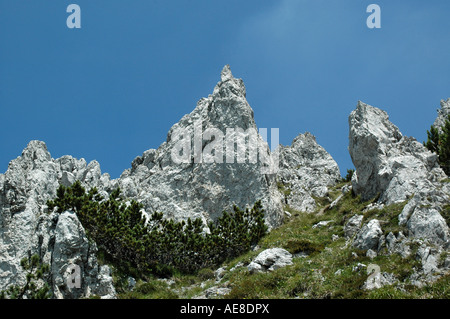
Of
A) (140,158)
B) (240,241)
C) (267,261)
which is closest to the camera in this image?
(267,261)

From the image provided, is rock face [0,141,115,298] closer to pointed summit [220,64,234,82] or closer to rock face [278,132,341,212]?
pointed summit [220,64,234,82]

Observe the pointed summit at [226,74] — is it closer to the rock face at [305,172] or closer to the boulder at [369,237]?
the rock face at [305,172]

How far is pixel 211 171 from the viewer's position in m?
46.5

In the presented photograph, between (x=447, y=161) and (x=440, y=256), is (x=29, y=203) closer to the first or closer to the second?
(x=440, y=256)

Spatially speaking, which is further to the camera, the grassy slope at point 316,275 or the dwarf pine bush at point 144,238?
the dwarf pine bush at point 144,238

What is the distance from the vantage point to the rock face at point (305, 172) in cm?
5503

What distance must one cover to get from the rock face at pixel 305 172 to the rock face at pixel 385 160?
10.7 meters

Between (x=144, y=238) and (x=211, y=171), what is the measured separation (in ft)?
51.0

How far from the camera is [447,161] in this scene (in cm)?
4291

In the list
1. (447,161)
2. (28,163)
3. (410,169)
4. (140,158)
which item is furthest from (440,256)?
(140,158)

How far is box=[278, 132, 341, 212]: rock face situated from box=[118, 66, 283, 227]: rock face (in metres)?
7.24

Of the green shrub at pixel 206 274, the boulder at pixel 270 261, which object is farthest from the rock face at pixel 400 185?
the green shrub at pixel 206 274

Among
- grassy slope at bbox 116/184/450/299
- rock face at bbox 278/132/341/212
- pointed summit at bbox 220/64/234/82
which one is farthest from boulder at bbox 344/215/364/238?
pointed summit at bbox 220/64/234/82

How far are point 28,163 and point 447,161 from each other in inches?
1724
